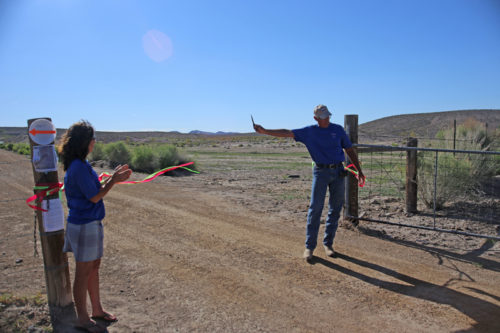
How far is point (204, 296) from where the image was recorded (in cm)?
410

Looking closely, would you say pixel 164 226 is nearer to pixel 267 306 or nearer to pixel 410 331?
pixel 267 306

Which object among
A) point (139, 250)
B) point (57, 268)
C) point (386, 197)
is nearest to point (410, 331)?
point (57, 268)

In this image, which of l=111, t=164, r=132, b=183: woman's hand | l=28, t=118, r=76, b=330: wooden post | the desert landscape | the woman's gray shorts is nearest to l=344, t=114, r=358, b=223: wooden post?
the desert landscape

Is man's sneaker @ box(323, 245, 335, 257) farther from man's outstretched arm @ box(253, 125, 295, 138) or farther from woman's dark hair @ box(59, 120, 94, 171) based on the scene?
woman's dark hair @ box(59, 120, 94, 171)

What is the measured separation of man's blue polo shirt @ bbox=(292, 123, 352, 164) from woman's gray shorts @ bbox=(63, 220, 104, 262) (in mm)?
3065

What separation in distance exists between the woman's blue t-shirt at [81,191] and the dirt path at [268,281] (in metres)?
1.15

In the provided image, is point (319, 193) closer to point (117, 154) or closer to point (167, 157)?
point (167, 157)

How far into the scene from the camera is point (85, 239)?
3.21 metres

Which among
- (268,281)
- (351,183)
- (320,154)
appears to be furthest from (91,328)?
(351,183)

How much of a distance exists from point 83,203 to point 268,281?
A: 2.44 meters

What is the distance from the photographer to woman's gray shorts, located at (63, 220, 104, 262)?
320cm

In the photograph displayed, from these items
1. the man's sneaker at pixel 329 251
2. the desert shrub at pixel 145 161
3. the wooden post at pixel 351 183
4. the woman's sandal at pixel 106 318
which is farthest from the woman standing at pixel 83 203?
the desert shrub at pixel 145 161

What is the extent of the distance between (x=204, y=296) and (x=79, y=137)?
221 cm

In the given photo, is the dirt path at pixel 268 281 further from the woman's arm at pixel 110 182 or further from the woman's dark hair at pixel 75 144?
the woman's dark hair at pixel 75 144
